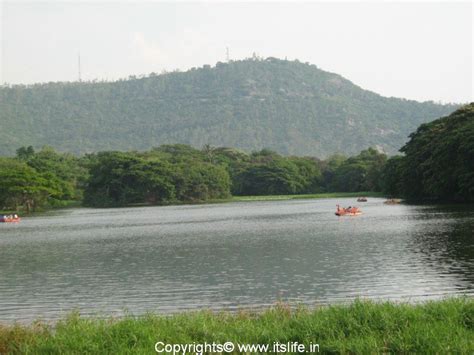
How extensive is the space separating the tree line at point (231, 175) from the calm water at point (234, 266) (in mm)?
16180

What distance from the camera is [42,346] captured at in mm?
11789

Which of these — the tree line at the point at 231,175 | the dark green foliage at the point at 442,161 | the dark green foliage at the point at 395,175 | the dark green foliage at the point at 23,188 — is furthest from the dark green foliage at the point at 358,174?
the dark green foliage at the point at 23,188

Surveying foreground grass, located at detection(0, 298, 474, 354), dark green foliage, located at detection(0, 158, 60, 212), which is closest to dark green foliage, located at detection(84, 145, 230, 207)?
dark green foliage, located at detection(0, 158, 60, 212)

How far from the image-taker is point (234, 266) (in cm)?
2886

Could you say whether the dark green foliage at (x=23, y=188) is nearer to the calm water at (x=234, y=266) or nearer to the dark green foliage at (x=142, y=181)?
the dark green foliage at (x=142, y=181)

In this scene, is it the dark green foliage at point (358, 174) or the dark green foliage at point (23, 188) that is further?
the dark green foliage at point (358, 174)

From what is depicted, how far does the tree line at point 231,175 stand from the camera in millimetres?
64188

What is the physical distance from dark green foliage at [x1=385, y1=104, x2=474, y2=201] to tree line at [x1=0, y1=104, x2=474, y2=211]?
11 centimetres

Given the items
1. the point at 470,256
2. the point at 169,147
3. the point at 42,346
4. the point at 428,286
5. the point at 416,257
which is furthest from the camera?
the point at 169,147

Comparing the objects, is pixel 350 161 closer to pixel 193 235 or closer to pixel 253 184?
pixel 253 184

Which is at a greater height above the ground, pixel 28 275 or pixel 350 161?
pixel 350 161

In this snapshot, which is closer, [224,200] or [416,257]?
[416,257]

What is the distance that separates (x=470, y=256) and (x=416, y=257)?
251 centimetres

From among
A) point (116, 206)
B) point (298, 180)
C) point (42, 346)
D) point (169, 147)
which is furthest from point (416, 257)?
point (169, 147)
